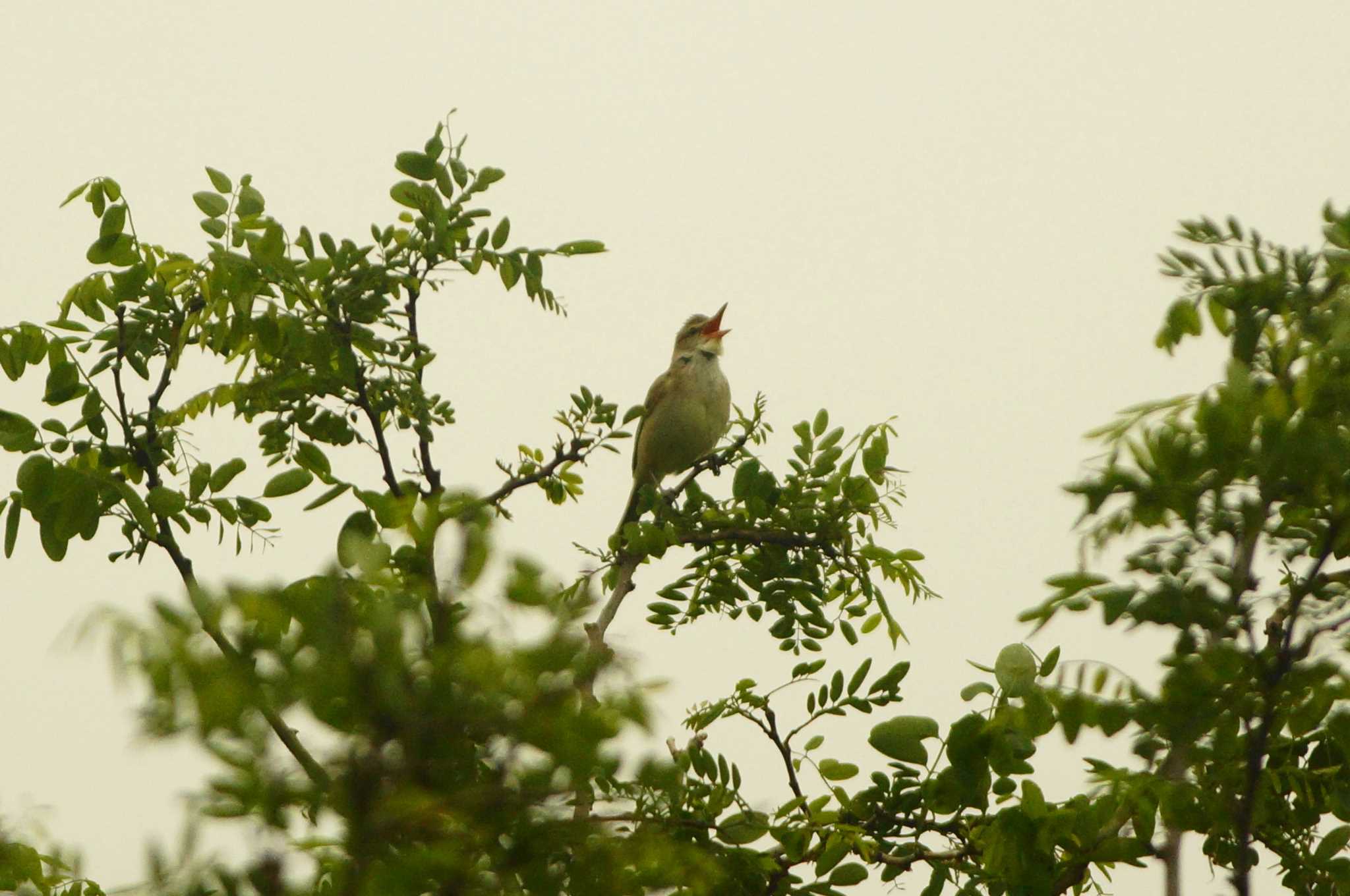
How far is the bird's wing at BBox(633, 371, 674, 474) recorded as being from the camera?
8.23 metres

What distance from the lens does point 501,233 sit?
12.6 feet

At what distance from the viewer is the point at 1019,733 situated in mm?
2596

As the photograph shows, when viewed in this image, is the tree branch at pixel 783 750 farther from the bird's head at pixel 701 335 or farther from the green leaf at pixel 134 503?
the bird's head at pixel 701 335

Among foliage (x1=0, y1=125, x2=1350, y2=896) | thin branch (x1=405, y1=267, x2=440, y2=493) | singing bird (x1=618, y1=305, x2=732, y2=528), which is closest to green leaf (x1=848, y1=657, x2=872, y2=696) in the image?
foliage (x1=0, y1=125, x2=1350, y2=896)

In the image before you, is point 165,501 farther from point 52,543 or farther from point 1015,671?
point 1015,671

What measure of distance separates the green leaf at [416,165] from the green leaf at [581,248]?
1.28 feet

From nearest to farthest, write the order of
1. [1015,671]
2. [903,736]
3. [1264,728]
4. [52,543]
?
1. [1264,728]
2. [1015,671]
3. [903,736]
4. [52,543]

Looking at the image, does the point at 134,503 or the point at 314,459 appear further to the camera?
the point at 314,459

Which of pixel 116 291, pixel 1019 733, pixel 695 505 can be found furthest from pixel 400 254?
pixel 1019 733

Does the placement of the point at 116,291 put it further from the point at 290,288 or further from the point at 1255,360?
the point at 1255,360

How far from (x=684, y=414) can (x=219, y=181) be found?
14.7ft

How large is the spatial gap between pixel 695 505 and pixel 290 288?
1.46m

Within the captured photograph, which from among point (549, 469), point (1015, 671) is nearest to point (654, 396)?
point (549, 469)

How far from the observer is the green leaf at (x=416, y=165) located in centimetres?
380
